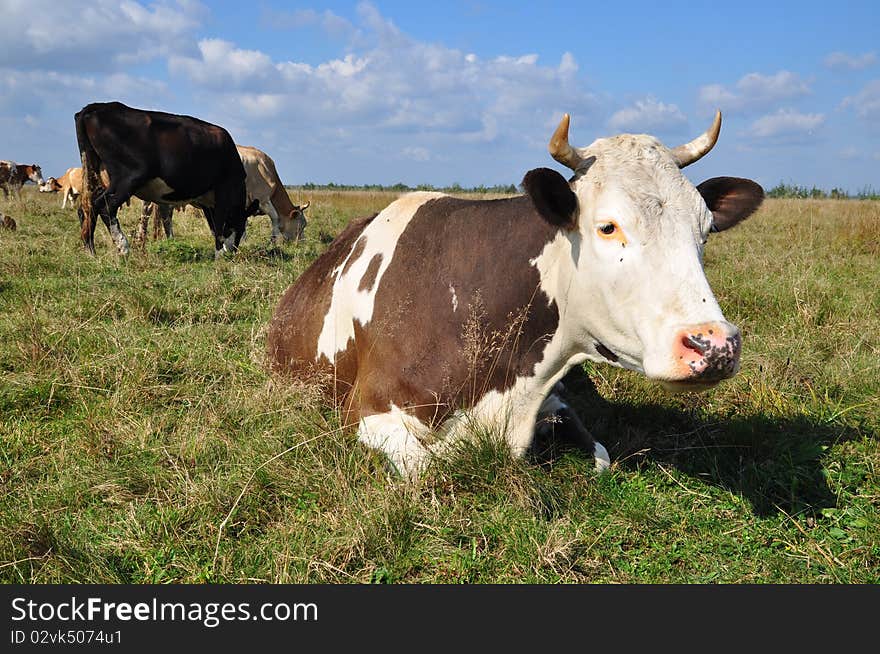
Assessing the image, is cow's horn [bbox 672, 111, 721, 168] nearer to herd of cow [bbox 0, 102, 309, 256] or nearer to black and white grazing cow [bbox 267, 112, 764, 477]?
black and white grazing cow [bbox 267, 112, 764, 477]

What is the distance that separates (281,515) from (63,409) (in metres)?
2.13

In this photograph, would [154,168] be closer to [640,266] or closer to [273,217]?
[273,217]

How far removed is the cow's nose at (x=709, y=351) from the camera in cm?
258

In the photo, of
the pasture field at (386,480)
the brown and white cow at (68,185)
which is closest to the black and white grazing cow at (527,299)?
the pasture field at (386,480)

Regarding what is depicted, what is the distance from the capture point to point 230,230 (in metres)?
12.6

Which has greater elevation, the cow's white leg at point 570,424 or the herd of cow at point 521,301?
the herd of cow at point 521,301

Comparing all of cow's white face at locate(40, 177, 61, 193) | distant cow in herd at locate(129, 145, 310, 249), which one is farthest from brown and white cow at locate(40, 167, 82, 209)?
distant cow in herd at locate(129, 145, 310, 249)

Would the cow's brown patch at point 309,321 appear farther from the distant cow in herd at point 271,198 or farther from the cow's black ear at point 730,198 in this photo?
the distant cow in herd at point 271,198

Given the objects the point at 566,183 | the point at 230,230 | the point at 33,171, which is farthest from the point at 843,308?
the point at 33,171

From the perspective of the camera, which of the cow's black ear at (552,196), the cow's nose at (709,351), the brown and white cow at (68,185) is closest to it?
the cow's nose at (709,351)

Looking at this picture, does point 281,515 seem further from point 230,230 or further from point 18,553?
point 230,230

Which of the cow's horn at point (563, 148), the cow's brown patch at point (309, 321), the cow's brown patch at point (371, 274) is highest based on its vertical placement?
the cow's horn at point (563, 148)

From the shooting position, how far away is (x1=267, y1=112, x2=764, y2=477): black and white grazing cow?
2832 mm

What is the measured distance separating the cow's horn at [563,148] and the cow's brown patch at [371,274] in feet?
4.17
